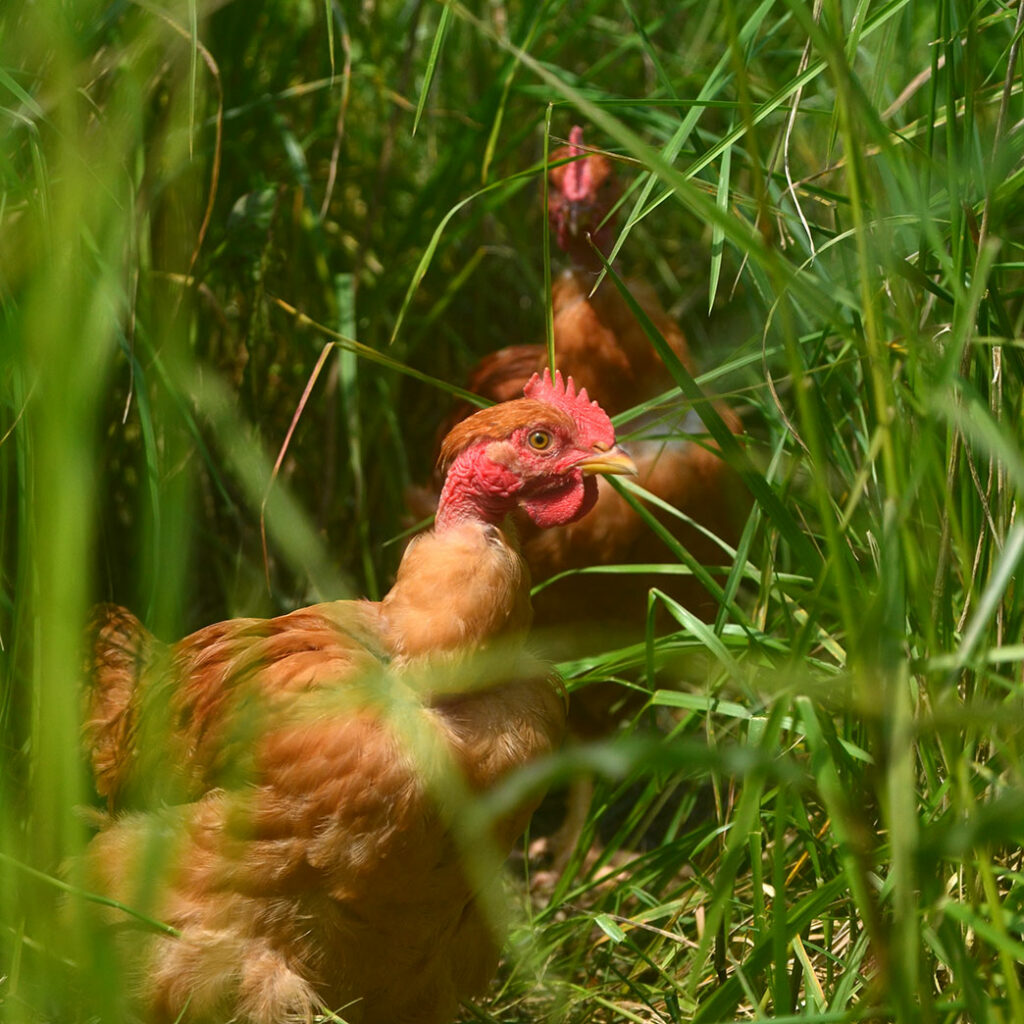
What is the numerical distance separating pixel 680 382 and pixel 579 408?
65cm

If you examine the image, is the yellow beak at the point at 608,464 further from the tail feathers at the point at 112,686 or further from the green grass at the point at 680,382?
the tail feathers at the point at 112,686

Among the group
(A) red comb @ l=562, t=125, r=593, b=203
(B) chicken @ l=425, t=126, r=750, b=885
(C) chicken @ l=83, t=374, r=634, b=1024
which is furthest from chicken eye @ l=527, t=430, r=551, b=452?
(A) red comb @ l=562, t=125, r=593, b=203

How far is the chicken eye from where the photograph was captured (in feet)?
6.97

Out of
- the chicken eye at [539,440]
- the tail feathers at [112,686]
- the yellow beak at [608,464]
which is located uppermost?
the chicken eye at [539,440]

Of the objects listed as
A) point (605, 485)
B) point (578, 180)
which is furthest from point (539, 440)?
point (578, 180)

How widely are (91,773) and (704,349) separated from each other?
2.19 m

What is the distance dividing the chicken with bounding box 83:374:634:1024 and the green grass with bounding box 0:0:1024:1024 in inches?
7.5

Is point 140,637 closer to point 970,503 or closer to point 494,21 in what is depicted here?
point 970,503

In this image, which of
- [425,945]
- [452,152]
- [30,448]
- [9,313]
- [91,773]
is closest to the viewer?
[30,448]

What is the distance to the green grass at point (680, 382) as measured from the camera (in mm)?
1188

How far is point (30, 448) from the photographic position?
171cm

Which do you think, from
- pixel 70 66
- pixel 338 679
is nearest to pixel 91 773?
pixel 338 679

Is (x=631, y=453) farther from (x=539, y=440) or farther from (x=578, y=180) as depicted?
(x=539, y=440)

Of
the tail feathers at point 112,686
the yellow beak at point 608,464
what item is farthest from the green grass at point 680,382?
the yellow beak at point 608,464
